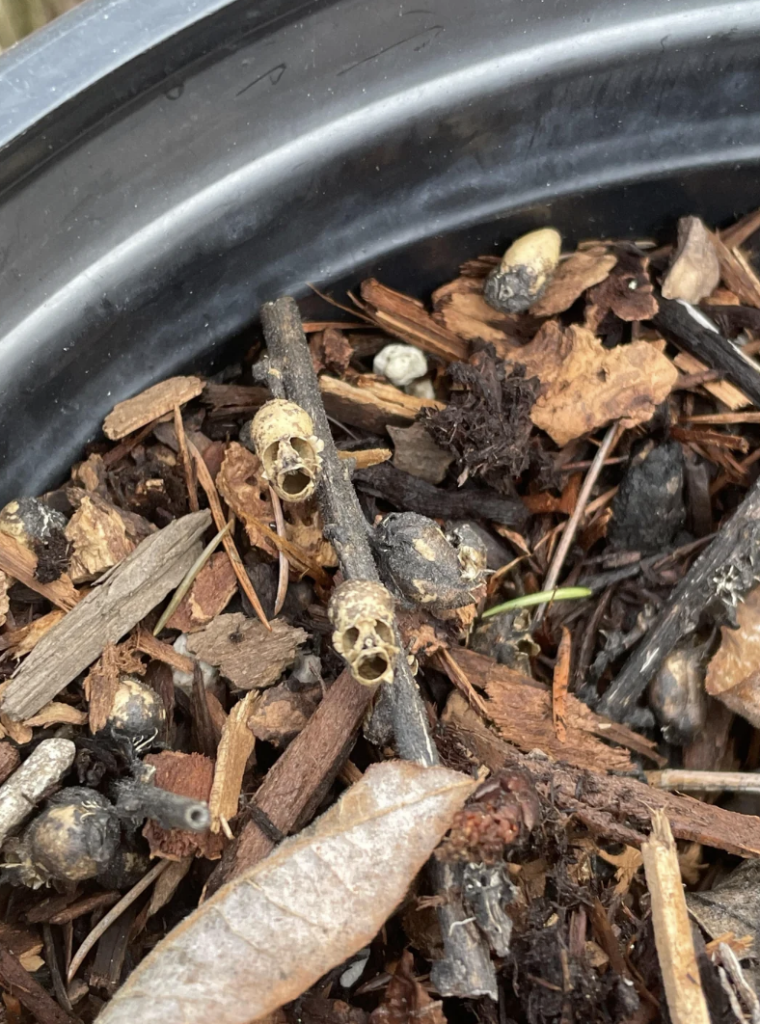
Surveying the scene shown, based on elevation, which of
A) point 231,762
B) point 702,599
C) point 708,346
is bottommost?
point 702,599

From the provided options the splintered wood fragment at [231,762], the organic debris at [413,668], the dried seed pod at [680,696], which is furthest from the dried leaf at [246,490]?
the dried seed pod at [680,696]

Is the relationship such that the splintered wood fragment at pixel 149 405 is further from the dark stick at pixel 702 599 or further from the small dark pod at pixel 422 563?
the dark stick at pixel 702 599

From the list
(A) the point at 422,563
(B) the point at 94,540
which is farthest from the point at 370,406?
(B) the point at 94,540

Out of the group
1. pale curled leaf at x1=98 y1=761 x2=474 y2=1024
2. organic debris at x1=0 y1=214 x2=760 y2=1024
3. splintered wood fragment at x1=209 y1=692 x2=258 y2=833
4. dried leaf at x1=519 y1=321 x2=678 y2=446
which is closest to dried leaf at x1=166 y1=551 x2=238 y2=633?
organic debris at x1=0 y1=214 x2=760 y2=1024

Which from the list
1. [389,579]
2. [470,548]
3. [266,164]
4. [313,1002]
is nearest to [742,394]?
[470,548]

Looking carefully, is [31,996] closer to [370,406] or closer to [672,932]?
[672,932]

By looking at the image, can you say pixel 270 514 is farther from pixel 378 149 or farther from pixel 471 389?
pixel 378 149

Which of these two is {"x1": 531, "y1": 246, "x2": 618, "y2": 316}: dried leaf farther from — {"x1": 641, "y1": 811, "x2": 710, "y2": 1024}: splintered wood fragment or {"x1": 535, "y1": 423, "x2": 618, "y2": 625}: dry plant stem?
{"x1": 641, "y1": 811, "x2": 710, "y2": 1024}: splintered wood fragment
